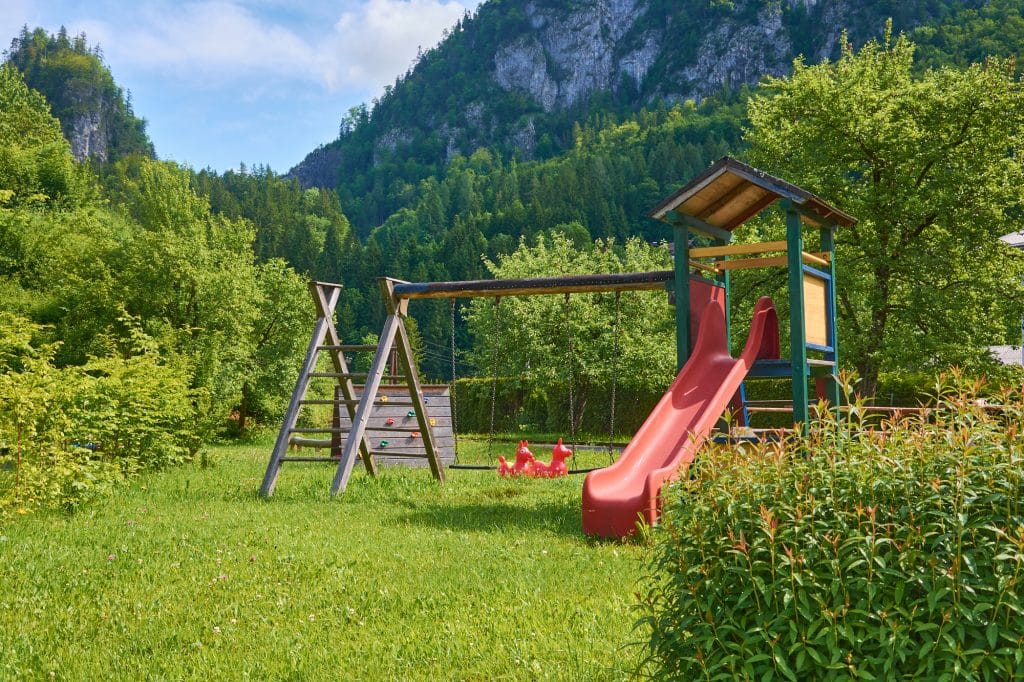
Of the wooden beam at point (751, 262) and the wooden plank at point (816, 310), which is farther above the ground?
the wooden beam at point (751, 262)

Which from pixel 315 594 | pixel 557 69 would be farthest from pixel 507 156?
pixel 315 594

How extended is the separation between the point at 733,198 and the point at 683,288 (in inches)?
48.5

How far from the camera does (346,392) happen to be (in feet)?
35.1

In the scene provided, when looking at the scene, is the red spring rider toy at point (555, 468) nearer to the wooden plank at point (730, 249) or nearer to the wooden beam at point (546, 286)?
the wooden beam at point (546, 286)

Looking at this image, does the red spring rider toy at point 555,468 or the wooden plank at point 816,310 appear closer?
the wooden plank at point 816,310

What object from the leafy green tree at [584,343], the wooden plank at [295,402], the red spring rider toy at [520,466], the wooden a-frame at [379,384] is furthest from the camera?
the leafy green tree at [584,343]

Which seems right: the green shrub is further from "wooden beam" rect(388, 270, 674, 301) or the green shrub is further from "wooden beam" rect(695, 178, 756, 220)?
"wooden beam" rect(695, 178, 756, 220)

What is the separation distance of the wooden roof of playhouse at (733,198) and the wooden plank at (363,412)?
3.54 m

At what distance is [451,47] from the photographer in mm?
186125

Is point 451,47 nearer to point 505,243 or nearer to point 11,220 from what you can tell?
point 505,243

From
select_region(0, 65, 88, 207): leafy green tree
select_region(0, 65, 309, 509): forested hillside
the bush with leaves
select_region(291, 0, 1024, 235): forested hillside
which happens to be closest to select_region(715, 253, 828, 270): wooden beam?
the bush with leaves

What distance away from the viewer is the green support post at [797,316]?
7.65m

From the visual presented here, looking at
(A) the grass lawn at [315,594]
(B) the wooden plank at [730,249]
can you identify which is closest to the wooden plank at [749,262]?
(B) the wooden plank at [730,249]

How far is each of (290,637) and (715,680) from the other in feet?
8.64
